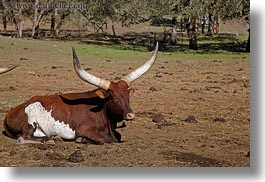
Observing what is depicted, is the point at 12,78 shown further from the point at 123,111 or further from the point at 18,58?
the point at 123,111

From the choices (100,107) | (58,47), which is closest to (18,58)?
(58,47)

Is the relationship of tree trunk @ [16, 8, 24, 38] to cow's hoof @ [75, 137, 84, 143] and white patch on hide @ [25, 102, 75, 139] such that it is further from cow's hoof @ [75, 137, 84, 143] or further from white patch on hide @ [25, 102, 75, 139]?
cow's hoof @ [75, 137, 84, 143]

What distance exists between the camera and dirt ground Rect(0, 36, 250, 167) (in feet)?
11.7

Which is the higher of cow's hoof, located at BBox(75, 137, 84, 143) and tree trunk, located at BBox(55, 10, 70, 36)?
tree trunk, located at BBox(55, 10, 70, 36)

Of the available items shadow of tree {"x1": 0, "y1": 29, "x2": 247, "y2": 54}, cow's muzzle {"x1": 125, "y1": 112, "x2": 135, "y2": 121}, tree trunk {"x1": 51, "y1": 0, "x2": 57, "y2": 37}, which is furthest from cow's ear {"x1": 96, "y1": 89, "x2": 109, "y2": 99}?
tree trunk {"x1": 51, "y1": 0, "x2": 57, "y2": 37}

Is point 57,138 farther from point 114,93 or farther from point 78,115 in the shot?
Answer: point 114,93

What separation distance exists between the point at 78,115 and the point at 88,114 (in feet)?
0.22

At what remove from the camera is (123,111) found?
3916 mm

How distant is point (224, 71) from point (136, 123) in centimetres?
315

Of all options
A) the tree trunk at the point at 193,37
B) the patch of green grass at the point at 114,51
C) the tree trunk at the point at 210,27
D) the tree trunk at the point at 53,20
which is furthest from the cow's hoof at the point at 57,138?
the tree trunk at the point at 193,37

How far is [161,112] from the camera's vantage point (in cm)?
520

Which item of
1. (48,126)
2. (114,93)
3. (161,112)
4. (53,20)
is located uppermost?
(53,20)

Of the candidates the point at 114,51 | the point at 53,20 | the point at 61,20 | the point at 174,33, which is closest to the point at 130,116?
the point at 114,51

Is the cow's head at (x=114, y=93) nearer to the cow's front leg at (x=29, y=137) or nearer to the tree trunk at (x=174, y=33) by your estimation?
the cow's front leg at (x=29, y=137)
